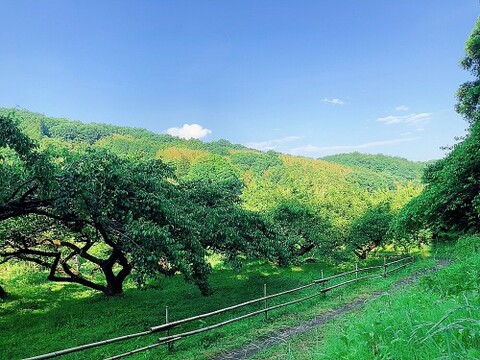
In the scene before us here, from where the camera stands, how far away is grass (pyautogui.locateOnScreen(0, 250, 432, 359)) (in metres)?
8.88

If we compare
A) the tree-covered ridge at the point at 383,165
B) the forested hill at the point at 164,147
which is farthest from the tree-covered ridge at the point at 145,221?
the tree-covered ridge at the point at 383,165

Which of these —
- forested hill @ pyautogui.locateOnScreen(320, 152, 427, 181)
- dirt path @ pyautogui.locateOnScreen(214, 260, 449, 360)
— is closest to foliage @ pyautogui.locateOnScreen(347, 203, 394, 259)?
dirt path @ pyautogui.locateOnScreen(214, 260, 449, 360)

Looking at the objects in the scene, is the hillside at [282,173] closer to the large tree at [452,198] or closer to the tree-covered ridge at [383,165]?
the tree-covered ridge at [383,165]

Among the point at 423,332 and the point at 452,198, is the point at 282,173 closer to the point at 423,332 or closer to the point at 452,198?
the point at 452,198

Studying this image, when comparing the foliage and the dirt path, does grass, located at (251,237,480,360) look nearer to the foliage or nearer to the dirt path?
the dirt path

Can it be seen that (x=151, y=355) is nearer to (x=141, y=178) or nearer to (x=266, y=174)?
(x=141, y=178)

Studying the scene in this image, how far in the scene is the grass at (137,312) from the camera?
29.1ft

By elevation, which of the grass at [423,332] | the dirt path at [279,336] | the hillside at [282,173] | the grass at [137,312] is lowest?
the grass at [137,312]

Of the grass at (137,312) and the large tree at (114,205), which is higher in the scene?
the large tree at (114,205)

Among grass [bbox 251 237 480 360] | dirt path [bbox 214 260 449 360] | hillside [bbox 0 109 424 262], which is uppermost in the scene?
hillside [bbox 0 109 424 262]

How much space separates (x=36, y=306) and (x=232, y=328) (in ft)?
32.9

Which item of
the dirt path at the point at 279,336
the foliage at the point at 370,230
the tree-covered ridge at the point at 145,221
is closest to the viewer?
the dirt path at the point at 279,336

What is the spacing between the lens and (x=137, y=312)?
42.6ft

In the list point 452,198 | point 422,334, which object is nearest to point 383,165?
point 452,198
